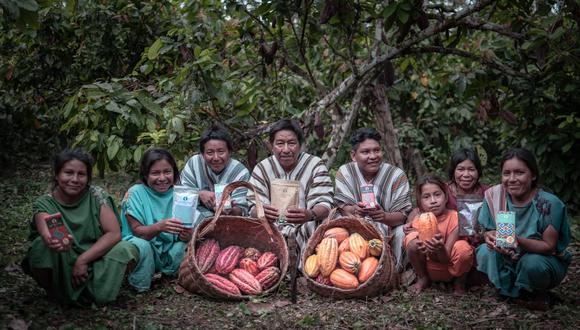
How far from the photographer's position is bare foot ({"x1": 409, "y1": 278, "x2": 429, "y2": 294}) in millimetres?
3976

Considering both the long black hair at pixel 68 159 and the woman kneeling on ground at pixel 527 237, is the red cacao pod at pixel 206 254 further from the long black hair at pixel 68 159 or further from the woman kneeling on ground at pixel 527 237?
the woman kneeling on ground at pixel 527 237

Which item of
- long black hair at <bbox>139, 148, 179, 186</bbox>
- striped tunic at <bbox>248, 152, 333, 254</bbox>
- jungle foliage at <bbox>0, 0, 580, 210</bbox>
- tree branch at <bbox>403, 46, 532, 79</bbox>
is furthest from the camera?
tree branch at <bbox>403, 46, 532, 79</bbox>

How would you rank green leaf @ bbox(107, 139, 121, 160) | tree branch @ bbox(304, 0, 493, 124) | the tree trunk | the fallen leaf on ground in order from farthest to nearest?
the tree trunk → tree branch @ bbox(304, 0, 493, 124) → green leaf @ bbox(107, 139, 121, 160) → the fallen leaf on ground

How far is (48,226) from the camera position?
325 centimetres

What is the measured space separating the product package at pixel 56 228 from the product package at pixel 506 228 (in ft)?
7.57

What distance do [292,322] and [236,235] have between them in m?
1.01

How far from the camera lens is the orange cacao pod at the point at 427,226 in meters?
3.76

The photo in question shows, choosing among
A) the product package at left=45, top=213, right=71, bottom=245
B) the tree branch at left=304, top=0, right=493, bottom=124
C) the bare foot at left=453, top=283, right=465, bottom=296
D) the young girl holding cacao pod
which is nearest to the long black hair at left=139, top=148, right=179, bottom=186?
the product package at left=45, top=213, right=71, bottom=245

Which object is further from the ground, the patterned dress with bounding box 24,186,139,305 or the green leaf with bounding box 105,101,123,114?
the green leaf with bounding box 105,101,123,114

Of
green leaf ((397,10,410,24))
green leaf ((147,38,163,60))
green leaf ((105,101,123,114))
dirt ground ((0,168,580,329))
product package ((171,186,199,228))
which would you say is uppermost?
green leaf ((397,10,410,24))

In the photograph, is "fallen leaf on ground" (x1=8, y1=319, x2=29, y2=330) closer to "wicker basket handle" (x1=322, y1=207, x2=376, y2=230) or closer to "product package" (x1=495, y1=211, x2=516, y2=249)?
"wicker basket handle" (x1=322, y1=207, x2=376, y2=230)

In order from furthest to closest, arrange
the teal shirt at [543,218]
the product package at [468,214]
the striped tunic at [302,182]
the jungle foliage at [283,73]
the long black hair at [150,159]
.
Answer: the jungle foliage at [283,73] < the striped tunic at [302,182] < the long black hair at [150,159] < the product package at [468,214] < the teal shirt at [543,218]

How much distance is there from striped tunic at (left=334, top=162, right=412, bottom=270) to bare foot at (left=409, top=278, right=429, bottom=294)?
22 centimetres

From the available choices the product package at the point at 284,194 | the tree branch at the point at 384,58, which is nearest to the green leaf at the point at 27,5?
the product package at the point at 284,194
